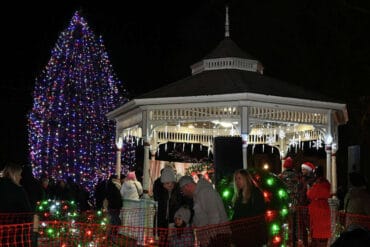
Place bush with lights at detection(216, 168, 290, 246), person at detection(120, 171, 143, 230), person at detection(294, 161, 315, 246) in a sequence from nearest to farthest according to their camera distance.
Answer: bush with lights at detection(216, 168, 290, 246), person at detection(294, 161, 315, 246), person at detection(120, 171, 143, 230)

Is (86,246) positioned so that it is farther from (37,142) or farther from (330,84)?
(330,84)

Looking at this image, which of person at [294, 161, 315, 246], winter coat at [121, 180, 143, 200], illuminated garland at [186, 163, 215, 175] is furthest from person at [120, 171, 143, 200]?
person at [294, 161, 315, 246]

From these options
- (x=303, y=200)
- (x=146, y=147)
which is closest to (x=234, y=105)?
(x=146, y=147)

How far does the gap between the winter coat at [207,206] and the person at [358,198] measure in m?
2.31

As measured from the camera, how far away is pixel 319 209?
39.2 ft

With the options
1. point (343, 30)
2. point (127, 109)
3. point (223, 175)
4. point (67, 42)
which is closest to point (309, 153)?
point (343, 30)

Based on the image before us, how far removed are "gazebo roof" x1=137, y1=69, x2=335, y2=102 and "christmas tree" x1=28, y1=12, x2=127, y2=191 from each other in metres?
7.72

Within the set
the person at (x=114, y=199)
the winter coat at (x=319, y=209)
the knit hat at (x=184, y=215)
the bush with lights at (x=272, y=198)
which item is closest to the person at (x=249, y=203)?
the knit hat at (x=184, y=215)

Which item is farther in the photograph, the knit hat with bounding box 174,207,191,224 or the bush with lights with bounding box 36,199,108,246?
the bush with lights with bounding box 36,199,108,246

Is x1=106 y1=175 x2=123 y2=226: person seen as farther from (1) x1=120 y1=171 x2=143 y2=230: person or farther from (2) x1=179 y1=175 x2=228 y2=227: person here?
(2) x1=179 y1=175 x2=228 y2=227: person

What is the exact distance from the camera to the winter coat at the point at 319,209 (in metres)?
11.8

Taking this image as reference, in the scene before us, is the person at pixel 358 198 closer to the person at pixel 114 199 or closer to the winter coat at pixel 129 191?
the person at pixel 114 199

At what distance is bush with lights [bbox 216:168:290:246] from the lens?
10.1 meters

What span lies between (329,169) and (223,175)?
195 inches
